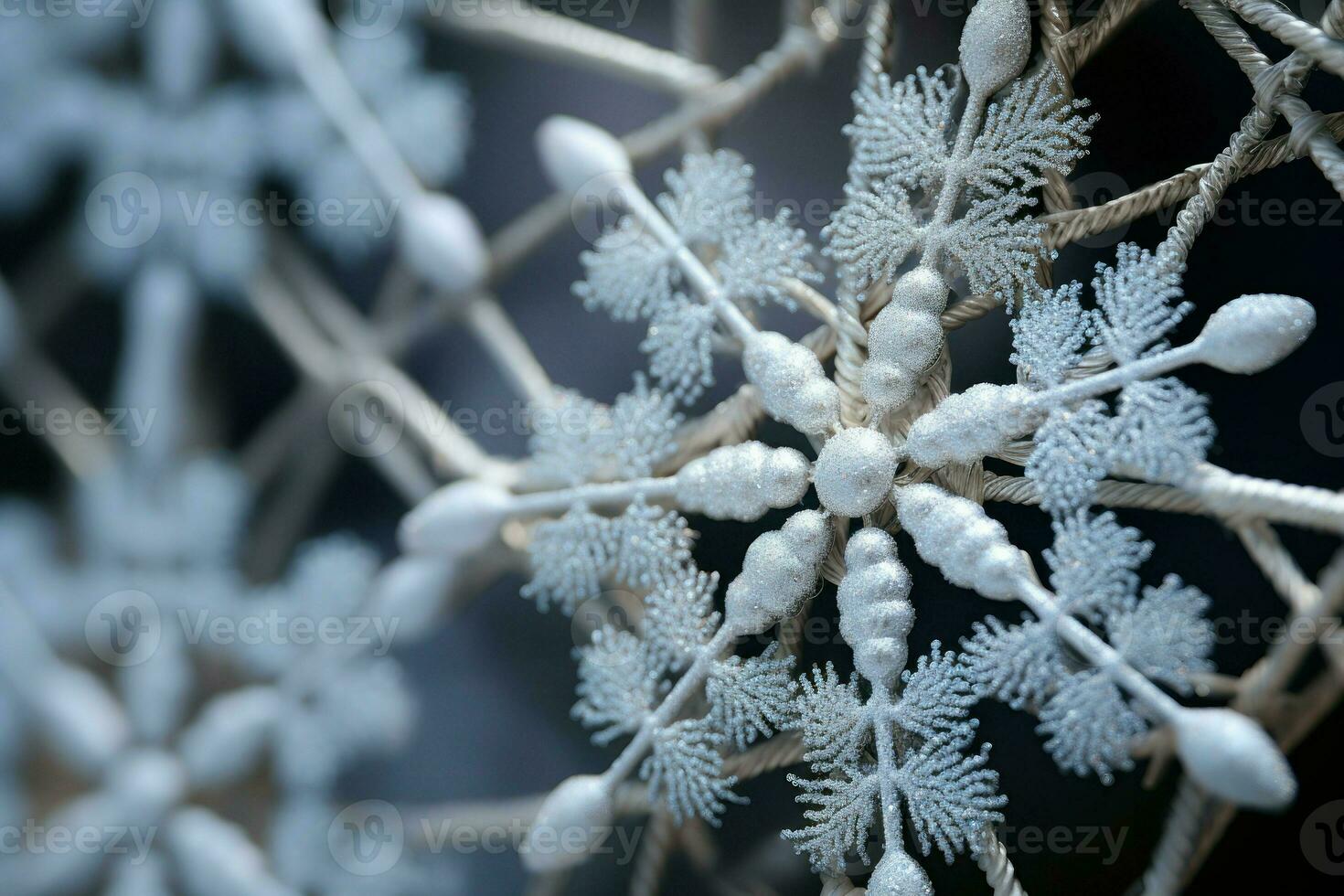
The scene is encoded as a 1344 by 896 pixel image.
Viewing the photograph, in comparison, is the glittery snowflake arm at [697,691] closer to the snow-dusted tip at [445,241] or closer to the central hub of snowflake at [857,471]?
the central hub of snowflake at [857,471]

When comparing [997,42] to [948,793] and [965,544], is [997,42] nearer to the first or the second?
[965,544]

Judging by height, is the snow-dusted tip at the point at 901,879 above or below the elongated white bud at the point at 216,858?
below

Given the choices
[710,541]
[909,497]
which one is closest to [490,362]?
[710,541]

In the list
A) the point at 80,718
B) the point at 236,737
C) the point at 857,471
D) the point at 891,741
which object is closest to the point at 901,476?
the point at 857,471

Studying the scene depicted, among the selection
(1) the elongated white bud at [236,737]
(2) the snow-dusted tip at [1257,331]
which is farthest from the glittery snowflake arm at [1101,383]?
(1) the elongated white bud at [236,737]

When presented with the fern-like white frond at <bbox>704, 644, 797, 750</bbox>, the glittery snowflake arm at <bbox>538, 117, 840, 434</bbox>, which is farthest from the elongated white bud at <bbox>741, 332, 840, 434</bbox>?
the fern-like white frond at <bbox>704, 644, 797, 750</bbox>

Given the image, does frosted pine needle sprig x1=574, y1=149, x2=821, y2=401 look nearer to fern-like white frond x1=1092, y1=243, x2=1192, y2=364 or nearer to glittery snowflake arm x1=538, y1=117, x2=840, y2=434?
glittery snowflake arm x1=538, y1=117, x2=840, y2=434
